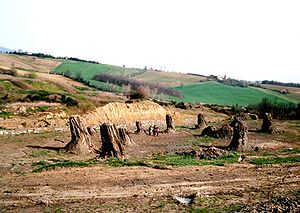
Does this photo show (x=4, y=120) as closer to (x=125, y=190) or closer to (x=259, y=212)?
(x=125, y=190)

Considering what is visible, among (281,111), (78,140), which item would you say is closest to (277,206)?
(78,140)

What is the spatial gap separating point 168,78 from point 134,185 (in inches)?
6021

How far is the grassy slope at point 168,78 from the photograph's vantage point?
16350 centimetres

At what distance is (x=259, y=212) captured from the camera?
648 inches

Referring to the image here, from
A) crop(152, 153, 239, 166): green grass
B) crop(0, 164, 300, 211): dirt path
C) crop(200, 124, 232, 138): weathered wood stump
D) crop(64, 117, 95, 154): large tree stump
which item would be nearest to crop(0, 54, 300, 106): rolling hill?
crop(200, 124, 232, 138): weathered wood stump

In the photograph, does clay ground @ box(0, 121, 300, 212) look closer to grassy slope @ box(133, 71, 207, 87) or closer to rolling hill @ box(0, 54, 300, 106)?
rolling hill @ box(0, 54, 300, 106)

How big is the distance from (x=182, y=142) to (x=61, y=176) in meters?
20.4

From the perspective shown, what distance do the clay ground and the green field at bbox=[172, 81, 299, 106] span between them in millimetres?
96663

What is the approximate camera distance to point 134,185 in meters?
21.8

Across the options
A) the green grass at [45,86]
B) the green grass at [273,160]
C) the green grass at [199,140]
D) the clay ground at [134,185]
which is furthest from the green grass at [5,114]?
the green grass at [273,160]

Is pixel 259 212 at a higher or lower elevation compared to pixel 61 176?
higher

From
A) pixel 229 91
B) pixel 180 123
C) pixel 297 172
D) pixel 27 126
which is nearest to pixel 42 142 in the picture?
pixel 27 126

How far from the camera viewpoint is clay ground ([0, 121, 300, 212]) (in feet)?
59.7

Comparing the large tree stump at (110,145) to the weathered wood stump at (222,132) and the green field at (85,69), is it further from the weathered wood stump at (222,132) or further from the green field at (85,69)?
the green field at (85,69)
